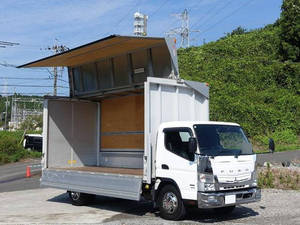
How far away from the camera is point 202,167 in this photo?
28.7 ft

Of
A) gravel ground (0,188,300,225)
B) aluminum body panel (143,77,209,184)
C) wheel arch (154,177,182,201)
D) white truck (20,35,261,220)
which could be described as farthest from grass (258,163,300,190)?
wheel arch (154,177,182,201)

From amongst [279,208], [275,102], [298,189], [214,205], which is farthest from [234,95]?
[214,205]

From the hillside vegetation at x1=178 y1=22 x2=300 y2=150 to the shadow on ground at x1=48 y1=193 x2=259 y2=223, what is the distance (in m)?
15.6

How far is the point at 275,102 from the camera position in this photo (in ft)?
103

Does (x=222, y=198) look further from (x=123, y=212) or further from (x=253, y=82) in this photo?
(x=253, y=82)

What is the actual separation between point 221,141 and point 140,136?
4370mm

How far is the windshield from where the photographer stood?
29.8 feet

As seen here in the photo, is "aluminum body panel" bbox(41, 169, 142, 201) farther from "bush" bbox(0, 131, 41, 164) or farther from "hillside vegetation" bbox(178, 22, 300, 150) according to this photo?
"bush" bbox(0, 131, 41, 164)

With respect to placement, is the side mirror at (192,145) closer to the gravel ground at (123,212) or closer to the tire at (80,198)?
the gravel ground at (123,212)

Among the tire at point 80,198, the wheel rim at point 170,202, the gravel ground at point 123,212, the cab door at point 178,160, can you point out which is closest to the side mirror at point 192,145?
the cab door at point 178,160

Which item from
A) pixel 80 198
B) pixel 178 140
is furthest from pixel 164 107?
pixel 80 198

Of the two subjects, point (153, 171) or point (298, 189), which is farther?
point (298, 189)

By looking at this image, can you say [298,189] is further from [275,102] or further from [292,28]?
[292,28]

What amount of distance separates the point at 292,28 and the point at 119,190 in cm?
2966
